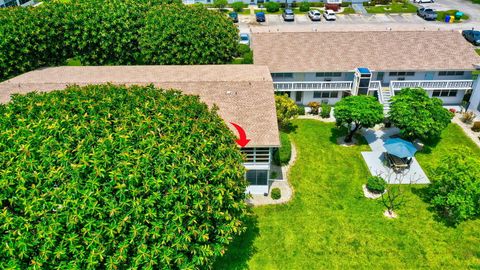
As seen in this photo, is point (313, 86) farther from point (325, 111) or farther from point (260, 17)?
point (260, 17)

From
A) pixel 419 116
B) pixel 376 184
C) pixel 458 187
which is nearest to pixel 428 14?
pixel 419 116

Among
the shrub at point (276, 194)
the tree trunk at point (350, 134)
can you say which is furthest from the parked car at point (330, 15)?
the shrub at point (276, 194)

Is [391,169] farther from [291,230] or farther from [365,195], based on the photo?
[291,230]

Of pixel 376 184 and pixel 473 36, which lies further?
pixel 473 36

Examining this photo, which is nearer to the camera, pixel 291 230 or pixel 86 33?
pixel 291 230

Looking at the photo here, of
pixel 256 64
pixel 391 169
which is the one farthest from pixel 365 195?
pixel 256 64

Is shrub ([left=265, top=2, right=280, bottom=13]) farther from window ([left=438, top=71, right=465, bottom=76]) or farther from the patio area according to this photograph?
the patio area

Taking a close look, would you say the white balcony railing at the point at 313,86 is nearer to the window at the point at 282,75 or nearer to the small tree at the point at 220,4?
the window at the point at 282,75
